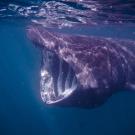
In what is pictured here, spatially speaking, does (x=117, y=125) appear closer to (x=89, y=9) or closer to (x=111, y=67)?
(x=89, y=9)

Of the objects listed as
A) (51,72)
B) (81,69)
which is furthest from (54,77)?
(81,69)

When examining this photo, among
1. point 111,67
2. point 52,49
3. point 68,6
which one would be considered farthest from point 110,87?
point 68,6

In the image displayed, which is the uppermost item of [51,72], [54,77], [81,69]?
[81,69]

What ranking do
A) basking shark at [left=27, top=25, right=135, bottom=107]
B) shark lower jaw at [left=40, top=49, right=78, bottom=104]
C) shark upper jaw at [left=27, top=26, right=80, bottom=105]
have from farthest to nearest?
shark lower jaw at [left=40, top=49, right=78, bottom=104] → shark upper jaw at [left=27, top=26, right=80, bottom=105] → basking shark at [left=27, top=25, right=135, bottom=107]

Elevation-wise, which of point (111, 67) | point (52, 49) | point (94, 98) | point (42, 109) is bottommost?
point (42, 109)

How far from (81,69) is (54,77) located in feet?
5.04

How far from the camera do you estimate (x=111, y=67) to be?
23.3ft

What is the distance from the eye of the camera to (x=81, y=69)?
660 centimetres

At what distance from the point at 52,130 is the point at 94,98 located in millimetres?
29939

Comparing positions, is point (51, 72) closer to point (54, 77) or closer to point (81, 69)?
point (54, 77)

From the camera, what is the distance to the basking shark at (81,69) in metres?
6.42

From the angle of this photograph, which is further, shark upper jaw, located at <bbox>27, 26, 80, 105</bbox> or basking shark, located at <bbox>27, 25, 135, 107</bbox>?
shark upper jaw, located at <bbox>27, 26, 80, 105</bbox>

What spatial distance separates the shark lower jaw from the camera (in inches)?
287

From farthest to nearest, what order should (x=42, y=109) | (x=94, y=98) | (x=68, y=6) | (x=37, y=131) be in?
(x=42, y=109), (x=37, y=131), (x=68, y=6), (x=94, y=98)
